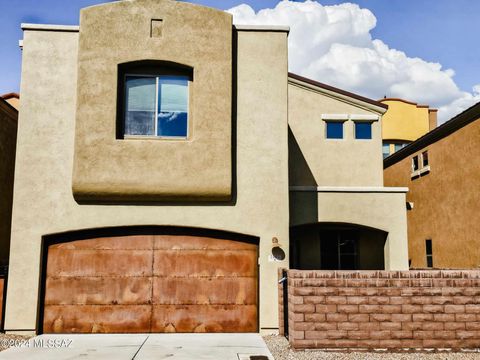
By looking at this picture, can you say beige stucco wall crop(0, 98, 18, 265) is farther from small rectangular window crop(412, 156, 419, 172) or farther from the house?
small rectangular window crop(412, 156, 419, 172)

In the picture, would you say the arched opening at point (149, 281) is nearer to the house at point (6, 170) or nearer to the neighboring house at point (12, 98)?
the house at point (6, 170)

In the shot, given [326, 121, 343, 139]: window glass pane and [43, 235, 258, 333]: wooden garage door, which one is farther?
[326, 121, 343, 139]: window glass pane

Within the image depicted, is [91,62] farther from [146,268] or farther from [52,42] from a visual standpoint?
[146,268]

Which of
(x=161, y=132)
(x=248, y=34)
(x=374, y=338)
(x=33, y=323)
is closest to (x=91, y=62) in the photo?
(x=161, y=132)

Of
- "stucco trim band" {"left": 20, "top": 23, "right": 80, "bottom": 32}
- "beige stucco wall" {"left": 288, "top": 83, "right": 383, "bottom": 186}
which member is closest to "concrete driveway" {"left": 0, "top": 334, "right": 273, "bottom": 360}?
"stucco trim band" {"left": 20, "top": 23, "right": 80, "bottom": 32}

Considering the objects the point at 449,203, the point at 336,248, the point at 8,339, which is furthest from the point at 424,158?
the point at 8,339

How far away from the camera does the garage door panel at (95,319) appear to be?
11711mm

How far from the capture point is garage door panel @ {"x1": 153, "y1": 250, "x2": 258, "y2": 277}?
39.6 feet

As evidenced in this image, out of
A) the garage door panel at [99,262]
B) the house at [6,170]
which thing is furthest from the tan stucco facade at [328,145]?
the house at [6,170]

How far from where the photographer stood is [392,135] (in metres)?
30.2

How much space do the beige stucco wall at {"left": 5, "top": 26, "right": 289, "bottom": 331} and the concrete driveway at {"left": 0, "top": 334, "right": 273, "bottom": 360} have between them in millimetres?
1107

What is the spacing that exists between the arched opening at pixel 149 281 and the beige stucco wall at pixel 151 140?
44.4 inches

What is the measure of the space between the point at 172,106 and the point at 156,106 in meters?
0.41

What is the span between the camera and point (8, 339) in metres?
10.9
